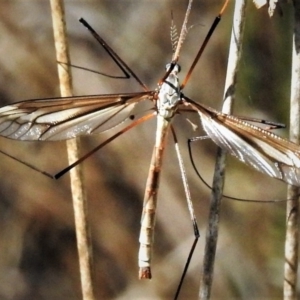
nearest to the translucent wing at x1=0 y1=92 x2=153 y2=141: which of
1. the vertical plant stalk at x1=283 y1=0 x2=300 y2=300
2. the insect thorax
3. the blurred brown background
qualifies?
the insect thorax

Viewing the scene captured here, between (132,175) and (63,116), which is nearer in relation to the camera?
(63,116)

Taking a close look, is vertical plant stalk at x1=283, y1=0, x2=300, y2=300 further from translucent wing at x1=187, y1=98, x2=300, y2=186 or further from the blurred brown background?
the blurred brown background

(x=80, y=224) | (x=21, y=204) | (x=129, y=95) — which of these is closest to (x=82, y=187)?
(x=80, y=224)

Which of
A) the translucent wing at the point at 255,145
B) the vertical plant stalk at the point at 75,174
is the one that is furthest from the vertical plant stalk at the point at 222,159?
the vertical plant stalk at the point at 75,174

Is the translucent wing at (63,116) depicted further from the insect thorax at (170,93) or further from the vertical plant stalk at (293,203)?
the vertical plant stalk at (293,203)

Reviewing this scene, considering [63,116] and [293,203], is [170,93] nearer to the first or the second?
[63,116]

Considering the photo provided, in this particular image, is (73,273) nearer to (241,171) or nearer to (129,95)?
(241,171)

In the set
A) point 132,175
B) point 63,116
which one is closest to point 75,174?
point 63,116
